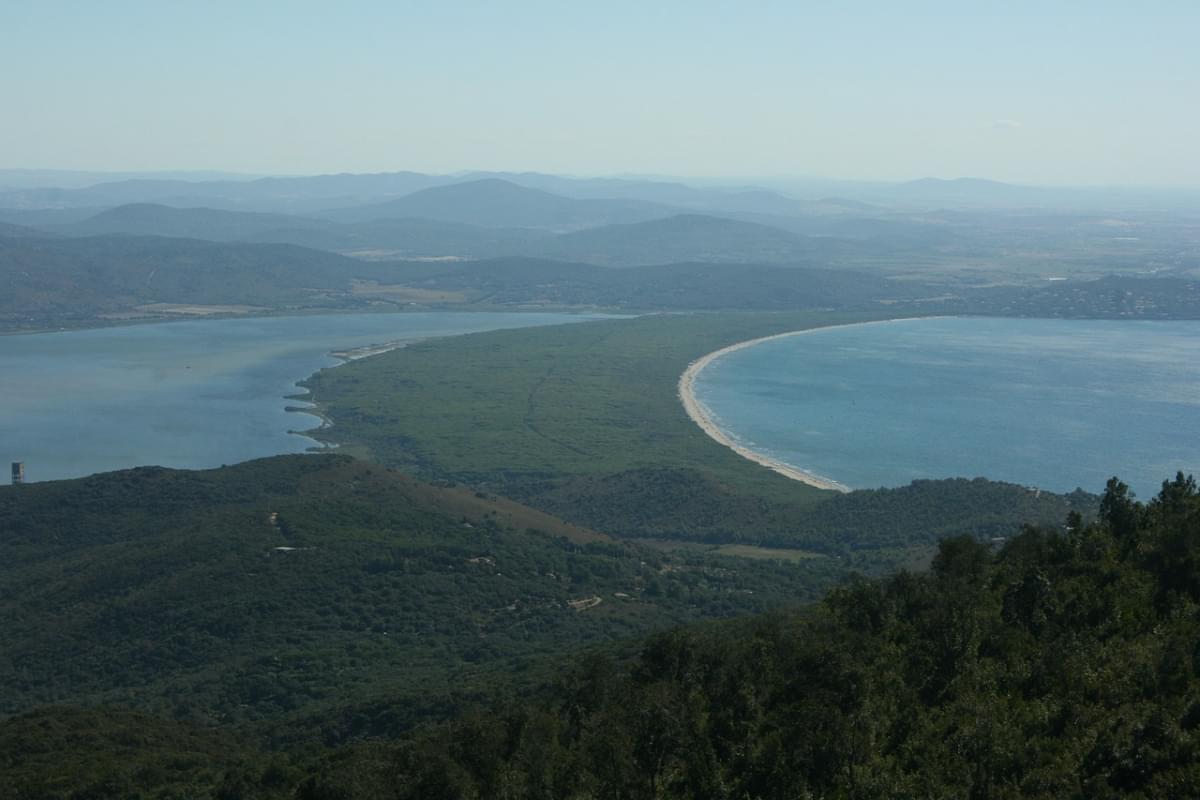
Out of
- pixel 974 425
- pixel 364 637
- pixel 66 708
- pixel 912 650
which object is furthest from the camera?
pixel 974 425

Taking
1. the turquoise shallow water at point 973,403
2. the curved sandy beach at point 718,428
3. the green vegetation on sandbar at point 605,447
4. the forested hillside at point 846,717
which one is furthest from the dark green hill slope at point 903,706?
the turquoise shallow water at point 973,403

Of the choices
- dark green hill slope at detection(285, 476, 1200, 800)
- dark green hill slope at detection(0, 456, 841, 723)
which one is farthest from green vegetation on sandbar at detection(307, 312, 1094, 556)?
dark green hill slope at detection(285, 476, 1200, 800)

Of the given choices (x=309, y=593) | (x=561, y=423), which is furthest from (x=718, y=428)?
(x=309, y=593)

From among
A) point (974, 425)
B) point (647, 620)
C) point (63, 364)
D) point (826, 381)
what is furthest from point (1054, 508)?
point (63, 364)

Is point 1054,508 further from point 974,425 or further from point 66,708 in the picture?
point 66,708

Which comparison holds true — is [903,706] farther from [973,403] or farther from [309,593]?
[973,403]
